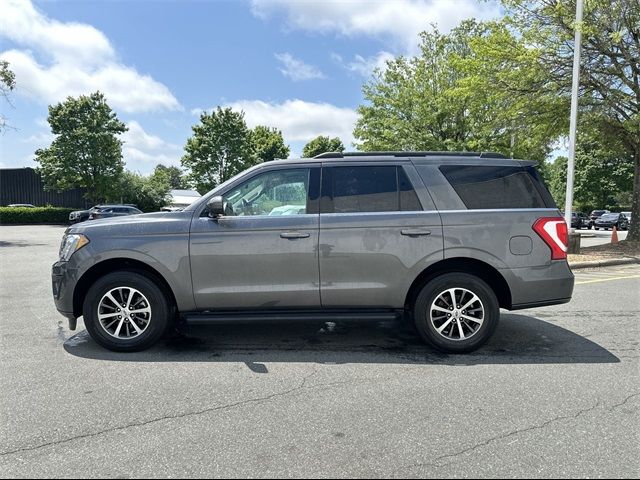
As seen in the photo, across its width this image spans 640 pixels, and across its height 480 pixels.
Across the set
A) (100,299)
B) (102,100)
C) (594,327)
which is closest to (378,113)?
(594,327)

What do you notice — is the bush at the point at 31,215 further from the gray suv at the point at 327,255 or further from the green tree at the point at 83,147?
the gray suv at the point at 327,255

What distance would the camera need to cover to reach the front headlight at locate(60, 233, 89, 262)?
4375 mm

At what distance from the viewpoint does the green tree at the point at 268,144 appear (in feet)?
188

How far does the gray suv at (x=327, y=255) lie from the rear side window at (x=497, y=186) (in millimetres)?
14

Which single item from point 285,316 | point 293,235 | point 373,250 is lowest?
point 285,316

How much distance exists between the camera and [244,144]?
42.4 m

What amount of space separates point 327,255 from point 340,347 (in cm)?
105

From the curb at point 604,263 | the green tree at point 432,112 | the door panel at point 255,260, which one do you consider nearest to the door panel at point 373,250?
the door panel at point 255,260

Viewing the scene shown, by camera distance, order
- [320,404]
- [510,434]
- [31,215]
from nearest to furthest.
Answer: [510,434], [320,404], [31,215]

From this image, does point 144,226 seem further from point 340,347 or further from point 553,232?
point 553,232

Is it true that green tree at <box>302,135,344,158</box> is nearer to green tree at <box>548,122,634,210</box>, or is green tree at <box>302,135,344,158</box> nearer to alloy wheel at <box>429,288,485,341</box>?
green tree at <box>548,122,634,210</box>

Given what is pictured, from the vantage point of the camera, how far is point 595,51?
42.8 feet

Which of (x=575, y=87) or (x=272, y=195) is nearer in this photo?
(x=272, y=195)

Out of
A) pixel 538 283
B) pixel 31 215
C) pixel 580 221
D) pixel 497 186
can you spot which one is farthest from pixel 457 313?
pixel 31 215
